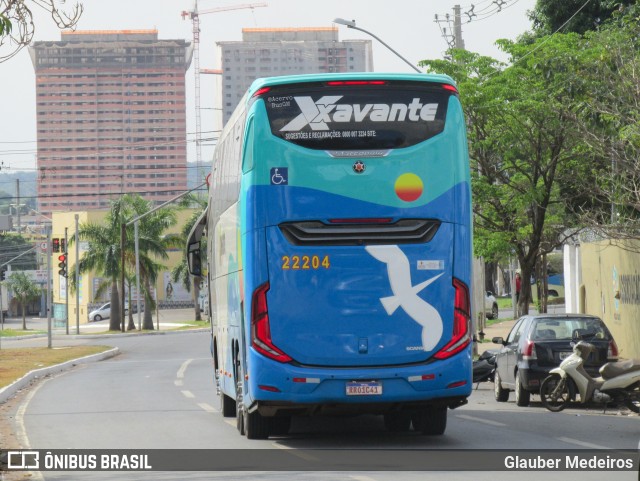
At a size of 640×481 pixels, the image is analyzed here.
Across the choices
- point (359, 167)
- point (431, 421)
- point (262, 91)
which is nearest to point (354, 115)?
point (359, 167)

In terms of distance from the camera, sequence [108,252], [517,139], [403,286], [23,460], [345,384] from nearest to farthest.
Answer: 1. [23,460]
2. [345,384]
3. [403,286]
4. [517,139]
5. [108,252]

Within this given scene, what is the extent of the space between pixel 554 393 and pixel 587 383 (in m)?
0.84

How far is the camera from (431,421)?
48.5ft

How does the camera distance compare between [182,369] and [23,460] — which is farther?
[182,369]

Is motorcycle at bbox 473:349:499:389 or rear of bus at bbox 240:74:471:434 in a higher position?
rear of bus at bbox 240:74:471:434

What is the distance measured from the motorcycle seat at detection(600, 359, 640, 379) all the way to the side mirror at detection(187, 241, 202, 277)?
8408mm

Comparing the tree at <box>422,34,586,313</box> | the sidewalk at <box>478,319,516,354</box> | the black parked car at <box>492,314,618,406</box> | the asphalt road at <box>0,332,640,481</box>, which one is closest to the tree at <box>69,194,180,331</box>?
the sidewalk at <box>478,319,516,354</box>

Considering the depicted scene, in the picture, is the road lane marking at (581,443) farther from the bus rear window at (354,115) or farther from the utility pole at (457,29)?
the utility pole at (457,29)

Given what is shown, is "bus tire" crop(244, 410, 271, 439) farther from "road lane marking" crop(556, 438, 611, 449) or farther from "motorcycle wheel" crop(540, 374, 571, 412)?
"motorcycle wheel" crop(540, 374, 571, 412)

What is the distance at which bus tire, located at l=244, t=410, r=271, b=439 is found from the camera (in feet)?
48.3

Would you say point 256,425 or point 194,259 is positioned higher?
point 194,259

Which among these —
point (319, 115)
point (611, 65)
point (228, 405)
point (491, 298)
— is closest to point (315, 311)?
point (319, 115)

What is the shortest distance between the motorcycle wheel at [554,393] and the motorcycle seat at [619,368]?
1796 mm

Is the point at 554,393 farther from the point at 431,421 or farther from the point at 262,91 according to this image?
the point at 262,91
